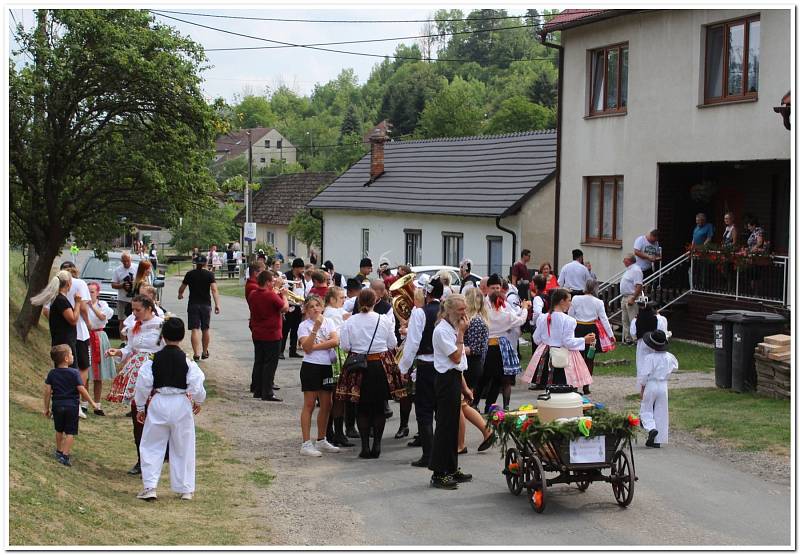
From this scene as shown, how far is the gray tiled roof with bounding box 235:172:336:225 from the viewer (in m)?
71.6

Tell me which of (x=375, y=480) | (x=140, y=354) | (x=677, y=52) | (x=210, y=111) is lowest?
(x=375, y=480)

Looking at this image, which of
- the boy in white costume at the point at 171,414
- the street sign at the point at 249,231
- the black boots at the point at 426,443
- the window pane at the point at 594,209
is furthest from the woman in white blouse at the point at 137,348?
the street sign at the point at 249,231

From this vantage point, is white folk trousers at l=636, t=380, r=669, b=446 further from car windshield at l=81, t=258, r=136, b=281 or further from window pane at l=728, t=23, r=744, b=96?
car windshield at l=81, t=258, r=136, b=281

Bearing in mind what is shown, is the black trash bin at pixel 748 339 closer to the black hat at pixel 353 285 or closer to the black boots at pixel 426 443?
the black hat at pixel 353 285

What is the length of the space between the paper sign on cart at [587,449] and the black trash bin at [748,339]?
6.62 metres

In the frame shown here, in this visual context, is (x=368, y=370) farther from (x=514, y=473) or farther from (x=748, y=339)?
(x=748, y=339)

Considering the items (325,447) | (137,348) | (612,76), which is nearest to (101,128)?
(137,348)

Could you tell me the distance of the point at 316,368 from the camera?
12562mm

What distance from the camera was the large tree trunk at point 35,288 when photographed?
1870 cm

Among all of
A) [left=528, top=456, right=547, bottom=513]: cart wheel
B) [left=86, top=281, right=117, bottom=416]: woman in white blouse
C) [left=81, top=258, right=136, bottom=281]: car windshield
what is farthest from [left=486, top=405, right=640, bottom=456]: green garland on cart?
[left=81, top=258, right=136, bottom=281]: car windshield

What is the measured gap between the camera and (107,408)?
600 inches

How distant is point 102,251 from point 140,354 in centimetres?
968

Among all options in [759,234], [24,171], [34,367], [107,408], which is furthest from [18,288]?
[759,234]

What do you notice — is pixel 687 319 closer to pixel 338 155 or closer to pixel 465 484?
pixel 465 484
